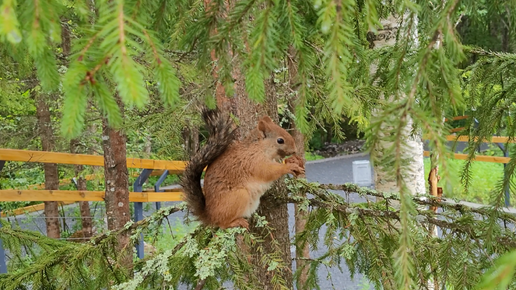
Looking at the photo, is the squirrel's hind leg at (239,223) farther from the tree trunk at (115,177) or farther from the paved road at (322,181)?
the paved road at (322,181)

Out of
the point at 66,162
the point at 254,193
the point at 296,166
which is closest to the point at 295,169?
the point at 296,166

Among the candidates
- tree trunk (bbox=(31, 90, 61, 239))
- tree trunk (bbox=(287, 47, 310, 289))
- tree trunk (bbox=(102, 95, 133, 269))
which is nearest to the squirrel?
tree trunk (bbox=(287, 47, 310, 289))

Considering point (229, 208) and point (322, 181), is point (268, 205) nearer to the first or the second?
point (229, 208)

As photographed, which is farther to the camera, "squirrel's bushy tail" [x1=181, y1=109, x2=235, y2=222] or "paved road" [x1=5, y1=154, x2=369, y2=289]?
"paved road" [x1=5, y1=154, x2=369, y2=289]

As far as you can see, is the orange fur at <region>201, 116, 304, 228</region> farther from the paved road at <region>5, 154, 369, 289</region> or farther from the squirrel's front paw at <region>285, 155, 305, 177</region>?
the paved road at <region>5, 154, 369, 289</region>

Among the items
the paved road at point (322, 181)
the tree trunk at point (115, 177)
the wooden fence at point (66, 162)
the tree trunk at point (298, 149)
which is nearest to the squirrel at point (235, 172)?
the tree trunk at point (298, 149)

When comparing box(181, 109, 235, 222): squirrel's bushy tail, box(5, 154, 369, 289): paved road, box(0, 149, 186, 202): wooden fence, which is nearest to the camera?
box(181, 109, 235, 222): squirrel's bushy tail

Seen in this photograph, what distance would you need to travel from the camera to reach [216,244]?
1.68 meters

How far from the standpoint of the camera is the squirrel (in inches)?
71.6

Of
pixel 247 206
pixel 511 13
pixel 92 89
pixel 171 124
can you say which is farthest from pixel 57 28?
pixel 171 124

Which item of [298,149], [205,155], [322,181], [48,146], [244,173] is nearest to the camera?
[205,155]

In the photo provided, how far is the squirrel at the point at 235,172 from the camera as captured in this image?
71.6 inches

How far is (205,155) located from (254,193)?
0.26 meters

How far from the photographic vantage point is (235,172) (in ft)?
6.24
